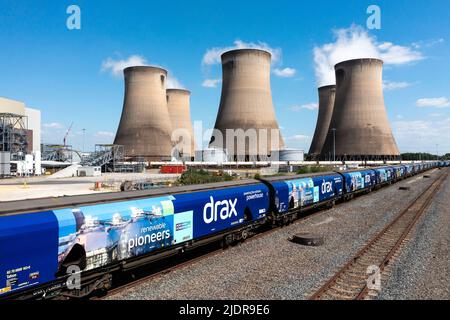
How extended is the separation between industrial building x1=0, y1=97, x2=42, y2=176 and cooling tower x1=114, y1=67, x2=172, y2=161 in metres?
19.8

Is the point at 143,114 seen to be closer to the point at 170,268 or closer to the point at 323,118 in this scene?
the point at 323,118

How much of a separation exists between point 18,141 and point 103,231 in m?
70.5

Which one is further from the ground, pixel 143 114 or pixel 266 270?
pixel 143 114

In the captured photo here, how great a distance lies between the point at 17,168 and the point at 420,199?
59.6 metres

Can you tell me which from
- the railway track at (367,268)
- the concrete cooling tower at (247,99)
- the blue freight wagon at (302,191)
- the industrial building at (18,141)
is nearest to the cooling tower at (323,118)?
the concrete cooling tower at (247,99)

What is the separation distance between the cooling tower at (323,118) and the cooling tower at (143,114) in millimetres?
48979

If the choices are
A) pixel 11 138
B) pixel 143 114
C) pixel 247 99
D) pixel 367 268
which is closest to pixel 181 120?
pixel 143 114

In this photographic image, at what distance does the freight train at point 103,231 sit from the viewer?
21.4ft

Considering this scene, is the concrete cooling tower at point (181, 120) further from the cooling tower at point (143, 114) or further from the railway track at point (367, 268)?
the railway track at point (367, 268)

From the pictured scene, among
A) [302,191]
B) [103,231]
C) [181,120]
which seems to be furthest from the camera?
[181,120]

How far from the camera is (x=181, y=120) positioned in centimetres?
10931

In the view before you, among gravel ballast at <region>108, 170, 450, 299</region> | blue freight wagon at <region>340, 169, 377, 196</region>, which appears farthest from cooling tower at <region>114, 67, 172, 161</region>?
gravel ballast at <region>108, 170, 450, 299</region>

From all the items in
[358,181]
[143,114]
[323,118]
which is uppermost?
[323,118]

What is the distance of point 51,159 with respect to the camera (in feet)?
274
